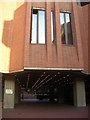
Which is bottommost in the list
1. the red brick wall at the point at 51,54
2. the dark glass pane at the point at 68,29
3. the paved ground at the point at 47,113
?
the paved ground at the point at 47,113

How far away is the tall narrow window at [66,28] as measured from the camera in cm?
1834

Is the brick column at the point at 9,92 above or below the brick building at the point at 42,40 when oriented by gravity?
below

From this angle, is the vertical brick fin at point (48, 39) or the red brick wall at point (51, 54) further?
the vertical brick fin at point (48, 39)

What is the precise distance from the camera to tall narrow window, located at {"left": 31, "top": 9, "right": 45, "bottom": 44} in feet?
57.7

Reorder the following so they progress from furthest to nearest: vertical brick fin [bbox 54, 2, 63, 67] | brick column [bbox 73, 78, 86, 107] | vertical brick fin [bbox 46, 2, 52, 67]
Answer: brick column [bbox 73, 78, 86, 107]
vertical brick fin [bbox 54, 2, 63, 67]
vertical brick fin [bbox 46, 2, 52, 67]

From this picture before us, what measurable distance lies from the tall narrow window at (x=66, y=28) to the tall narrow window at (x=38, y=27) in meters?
1.95

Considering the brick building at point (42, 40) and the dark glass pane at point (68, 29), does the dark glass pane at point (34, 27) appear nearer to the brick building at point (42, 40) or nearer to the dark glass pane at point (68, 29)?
the brick building at point (42, 40)

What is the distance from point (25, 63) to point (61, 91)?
674 inches

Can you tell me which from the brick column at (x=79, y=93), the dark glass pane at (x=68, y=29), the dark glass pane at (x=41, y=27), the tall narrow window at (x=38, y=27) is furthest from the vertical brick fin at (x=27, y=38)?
the brick column at (x=79, y=93)

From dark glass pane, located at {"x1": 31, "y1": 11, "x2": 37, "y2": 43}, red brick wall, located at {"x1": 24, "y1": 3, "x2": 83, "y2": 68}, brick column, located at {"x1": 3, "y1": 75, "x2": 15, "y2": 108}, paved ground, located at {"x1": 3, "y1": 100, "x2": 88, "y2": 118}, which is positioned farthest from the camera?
brick column, located at {"x1": 3, "y1": 75, "x2": 15, "y2": 108}

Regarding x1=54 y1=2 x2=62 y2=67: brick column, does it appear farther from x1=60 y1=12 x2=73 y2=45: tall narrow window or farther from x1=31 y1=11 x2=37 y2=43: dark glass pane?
x1=31 y1=11 x2=37 y2=43: dark glass pane

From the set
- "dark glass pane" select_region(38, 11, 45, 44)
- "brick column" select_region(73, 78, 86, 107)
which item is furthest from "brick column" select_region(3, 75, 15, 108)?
"brick column" select_region(73, 78, 86, 107)

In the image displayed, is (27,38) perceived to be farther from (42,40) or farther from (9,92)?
(9,92)

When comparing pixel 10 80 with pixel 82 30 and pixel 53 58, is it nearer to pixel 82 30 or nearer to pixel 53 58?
pixel 53 58
